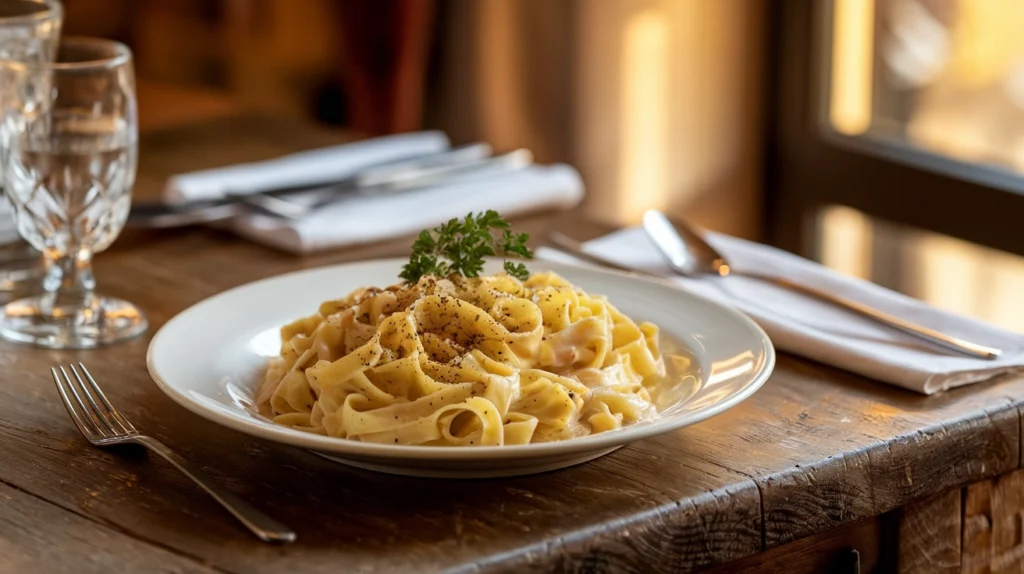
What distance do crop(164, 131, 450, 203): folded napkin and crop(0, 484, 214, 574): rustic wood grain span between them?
32.5 inches

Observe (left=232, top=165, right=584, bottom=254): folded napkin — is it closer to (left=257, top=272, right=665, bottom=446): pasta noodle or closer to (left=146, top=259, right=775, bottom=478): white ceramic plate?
(left=146, top=259, right=775, bottom=478): white ceramic plate

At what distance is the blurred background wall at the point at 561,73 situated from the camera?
3047 mm

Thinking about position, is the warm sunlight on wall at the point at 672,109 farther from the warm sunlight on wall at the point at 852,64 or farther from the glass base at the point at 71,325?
the glass base at the point at 71,325

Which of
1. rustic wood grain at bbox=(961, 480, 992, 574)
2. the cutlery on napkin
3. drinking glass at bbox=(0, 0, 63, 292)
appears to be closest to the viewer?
rustic wood grain at bbox=(961, 480, 992, 574)

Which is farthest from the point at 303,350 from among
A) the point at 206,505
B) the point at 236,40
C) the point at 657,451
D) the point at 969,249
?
the point at 236,40

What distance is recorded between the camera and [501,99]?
3.31 m

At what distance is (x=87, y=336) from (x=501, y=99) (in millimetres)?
2177

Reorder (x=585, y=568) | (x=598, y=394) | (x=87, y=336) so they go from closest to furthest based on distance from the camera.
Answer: (x=585, y=568)
(x=598, y=394)
(x=87, y=336)

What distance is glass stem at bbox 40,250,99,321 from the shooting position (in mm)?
1286

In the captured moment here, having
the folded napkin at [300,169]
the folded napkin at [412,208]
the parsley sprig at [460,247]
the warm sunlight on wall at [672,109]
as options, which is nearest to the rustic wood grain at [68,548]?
the parsley sprig at [460,247]

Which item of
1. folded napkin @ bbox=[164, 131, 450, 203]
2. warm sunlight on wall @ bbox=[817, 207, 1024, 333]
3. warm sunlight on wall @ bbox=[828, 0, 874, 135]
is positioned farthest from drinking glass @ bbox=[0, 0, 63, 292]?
warm sunlight on wall @ bbox=[828, 0, 874, 135]

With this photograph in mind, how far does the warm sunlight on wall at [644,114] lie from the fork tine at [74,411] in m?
2.18

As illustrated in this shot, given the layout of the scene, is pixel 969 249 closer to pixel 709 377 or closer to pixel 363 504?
pixel 709 377

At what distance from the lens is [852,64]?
2.77 meters
